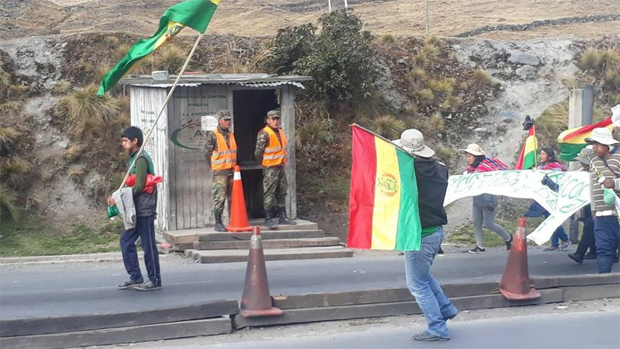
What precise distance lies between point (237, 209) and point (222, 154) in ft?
2.86

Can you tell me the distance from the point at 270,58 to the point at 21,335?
11204mm

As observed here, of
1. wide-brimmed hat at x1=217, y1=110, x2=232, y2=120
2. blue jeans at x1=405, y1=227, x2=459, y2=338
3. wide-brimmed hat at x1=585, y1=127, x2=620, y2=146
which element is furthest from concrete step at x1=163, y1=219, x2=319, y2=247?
blue jeans at x1=405, y1=227, x2=459, y2=338

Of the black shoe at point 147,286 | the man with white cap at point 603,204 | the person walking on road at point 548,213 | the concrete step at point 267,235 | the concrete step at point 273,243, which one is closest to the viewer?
the black shoe at point 147,286

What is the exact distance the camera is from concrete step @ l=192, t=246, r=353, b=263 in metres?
12.1

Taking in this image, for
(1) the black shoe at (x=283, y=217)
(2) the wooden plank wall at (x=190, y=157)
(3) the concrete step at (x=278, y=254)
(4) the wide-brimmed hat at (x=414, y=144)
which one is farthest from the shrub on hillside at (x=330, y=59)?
(4) the wide-brimmed hat at (x=414, y=144)

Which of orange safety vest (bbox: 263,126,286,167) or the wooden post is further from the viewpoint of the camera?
the wooden post

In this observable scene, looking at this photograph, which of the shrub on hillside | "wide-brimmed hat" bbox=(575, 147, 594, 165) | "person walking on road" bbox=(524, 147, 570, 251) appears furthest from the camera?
the shrub on hillside

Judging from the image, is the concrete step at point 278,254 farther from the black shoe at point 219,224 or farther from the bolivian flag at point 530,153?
the bolivian flag at point 530,153

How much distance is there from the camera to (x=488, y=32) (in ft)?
87.6

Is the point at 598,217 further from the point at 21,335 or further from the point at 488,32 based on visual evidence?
the point at 488,32

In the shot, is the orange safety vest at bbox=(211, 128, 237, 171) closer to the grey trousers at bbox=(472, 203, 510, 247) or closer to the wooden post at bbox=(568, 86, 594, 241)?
the grey trousers at bbox=(472, 203, 510, 247)

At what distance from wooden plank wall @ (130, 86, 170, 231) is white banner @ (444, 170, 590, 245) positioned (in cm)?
443

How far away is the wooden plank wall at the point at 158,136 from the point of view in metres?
13.3

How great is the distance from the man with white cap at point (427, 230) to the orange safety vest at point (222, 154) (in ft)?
17.3
